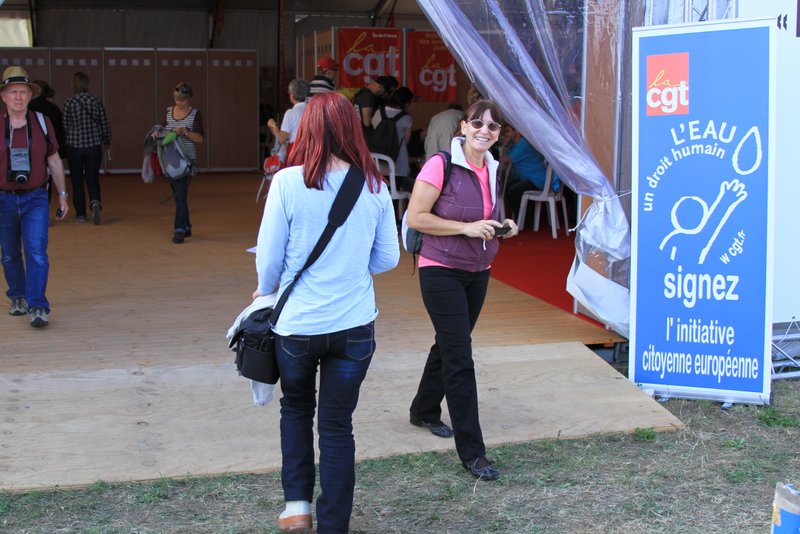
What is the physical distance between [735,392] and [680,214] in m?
0.88

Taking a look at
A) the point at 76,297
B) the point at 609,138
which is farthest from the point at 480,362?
the point at 76,297

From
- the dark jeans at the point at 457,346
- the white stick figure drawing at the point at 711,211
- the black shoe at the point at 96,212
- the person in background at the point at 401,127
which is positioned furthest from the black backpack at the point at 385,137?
the dark jeans at the point at 457,346

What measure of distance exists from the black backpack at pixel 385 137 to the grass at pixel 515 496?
5187 millimetres

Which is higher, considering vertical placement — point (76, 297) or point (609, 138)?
point (609, 138)

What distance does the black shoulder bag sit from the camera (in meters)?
2.71

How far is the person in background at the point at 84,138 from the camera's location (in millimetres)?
9359

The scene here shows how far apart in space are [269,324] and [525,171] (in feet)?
21.1

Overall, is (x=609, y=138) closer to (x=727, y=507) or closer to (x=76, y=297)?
(x=727, y=507)

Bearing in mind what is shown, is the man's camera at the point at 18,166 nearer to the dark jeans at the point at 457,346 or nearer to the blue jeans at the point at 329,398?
the dark jeans at the point at 457,346

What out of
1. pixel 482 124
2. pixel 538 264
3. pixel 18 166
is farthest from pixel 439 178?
pixel 538 264

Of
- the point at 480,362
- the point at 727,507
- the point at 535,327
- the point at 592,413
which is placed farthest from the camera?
the point at 535,327

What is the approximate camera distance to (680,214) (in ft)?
14.8

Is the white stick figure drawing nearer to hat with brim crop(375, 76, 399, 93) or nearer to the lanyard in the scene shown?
the lanyard

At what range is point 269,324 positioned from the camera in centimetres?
281
